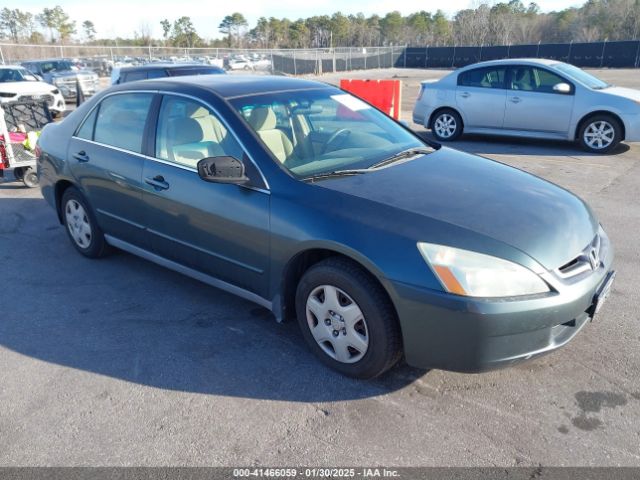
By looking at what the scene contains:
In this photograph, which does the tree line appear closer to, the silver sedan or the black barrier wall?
the black barrier wall

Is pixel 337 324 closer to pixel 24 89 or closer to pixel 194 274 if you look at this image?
pixel 194 274

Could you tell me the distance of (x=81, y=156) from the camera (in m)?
4.63

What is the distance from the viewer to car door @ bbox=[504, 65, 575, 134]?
367 inches

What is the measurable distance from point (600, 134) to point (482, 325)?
8.15 meters

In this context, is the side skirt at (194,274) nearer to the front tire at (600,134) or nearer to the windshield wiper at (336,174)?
the windshield wiper at (336,174)

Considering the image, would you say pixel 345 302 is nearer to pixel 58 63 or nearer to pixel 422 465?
pixel 422 465

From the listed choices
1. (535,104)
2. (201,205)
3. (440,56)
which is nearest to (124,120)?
(201,205)

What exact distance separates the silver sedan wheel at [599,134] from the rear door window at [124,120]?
7.91 metres

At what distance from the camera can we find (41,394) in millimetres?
3061

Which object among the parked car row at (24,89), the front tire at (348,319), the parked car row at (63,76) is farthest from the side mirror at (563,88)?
the parked car row at (63,76)

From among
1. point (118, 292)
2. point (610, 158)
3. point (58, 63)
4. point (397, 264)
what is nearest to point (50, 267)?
point (118, 292)

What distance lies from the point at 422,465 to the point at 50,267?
12.8ft

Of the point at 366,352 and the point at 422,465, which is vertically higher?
the point at 366,352

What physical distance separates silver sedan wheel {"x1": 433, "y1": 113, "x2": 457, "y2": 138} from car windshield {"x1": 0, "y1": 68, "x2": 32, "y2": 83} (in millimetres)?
11399
